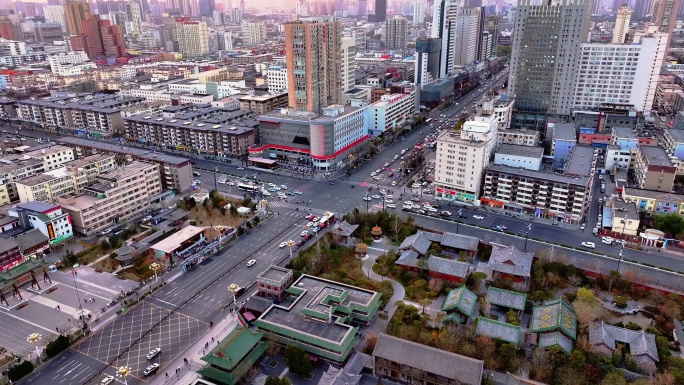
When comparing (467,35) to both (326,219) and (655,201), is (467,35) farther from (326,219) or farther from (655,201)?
(326,219)

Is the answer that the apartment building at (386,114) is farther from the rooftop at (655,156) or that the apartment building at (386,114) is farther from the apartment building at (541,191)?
the rooftop at (655,156)

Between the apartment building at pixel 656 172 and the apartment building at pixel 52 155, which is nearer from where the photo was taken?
the apartment building at pixel 656 172

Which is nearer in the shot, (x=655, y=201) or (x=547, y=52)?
(x=655, y=201)

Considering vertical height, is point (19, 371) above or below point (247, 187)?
below

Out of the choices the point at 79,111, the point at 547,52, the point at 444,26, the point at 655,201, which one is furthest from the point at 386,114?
the point at 79,111

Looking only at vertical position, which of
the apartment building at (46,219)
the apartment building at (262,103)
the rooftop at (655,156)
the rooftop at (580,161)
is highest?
the apartment building at (262,103)

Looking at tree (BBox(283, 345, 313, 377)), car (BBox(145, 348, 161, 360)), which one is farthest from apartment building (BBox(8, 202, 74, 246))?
tree (BBox(283, 345, 313, 377))

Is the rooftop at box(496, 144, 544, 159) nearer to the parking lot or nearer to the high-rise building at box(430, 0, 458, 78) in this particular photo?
the parking lot

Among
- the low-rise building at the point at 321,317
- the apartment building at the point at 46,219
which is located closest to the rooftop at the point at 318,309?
the low-rise building at the point at 321,317
